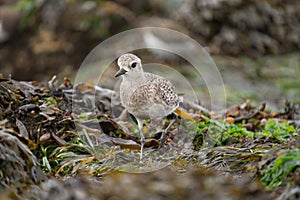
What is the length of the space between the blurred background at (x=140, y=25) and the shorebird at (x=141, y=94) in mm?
5776

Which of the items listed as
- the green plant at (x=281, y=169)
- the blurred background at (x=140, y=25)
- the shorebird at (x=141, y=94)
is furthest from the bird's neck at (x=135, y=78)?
the blurred background at (x=140, y=25)

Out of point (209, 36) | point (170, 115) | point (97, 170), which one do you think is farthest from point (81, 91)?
point (209, 36)

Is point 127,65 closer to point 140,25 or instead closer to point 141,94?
point 141,94

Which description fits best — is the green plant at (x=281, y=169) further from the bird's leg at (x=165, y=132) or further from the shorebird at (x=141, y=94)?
the bird's leg at (x=165, y=132)

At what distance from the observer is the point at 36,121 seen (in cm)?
515

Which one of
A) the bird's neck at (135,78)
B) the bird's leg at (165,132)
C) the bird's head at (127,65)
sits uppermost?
the bird's head at (127,65)

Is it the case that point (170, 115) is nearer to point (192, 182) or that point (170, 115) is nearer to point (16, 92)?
point (16, 92)

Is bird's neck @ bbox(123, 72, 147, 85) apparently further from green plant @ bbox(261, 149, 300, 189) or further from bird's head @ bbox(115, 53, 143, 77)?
green plant @ bbox(261, 149, 300, 189)

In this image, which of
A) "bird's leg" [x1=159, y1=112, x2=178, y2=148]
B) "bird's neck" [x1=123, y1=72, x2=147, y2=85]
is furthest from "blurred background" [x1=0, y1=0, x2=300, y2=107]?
"bird's neck" [x1=123, y1=72, x2=147, y2=85]

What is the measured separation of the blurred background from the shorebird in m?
5.78

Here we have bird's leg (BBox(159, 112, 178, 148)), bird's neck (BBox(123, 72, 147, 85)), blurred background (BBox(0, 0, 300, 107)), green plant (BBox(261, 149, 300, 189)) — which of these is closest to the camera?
green plant (BBox(261, 149, 300, 189))

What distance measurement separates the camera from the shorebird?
17.8 ft

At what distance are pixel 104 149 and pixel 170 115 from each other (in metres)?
1.23

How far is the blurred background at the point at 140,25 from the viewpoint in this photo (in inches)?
464
